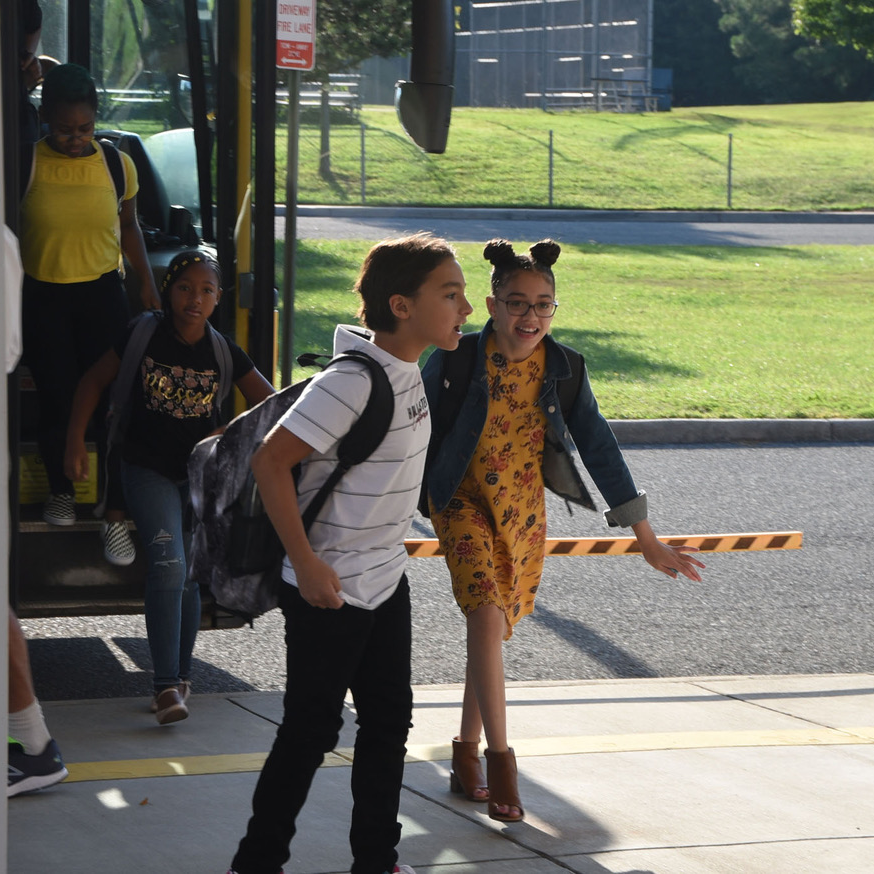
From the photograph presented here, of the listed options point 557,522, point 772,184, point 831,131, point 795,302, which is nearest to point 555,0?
point 831,131

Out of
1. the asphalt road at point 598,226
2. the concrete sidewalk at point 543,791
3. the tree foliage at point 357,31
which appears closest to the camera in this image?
the concrete sidewalk at point 543,791

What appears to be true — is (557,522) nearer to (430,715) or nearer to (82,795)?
(430,715)

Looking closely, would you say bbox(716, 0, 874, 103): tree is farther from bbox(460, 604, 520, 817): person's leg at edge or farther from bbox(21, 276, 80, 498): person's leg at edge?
bbox(460, 604, 520, 817): person's leg at edge

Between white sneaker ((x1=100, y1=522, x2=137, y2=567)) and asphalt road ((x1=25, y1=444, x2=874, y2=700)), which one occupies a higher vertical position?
white sneaker ((x1=100, y1=522, x2=137, y2=567))

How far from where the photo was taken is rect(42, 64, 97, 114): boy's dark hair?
4.83 metres

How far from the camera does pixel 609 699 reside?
17.8 feet

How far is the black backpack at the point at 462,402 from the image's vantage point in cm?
401

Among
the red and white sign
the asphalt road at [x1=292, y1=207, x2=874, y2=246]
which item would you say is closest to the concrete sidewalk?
the red and white sign

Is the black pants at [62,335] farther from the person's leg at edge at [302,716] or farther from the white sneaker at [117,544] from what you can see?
the person's leg at edge at [302,716]

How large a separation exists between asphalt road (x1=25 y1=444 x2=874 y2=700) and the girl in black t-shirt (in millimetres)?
767

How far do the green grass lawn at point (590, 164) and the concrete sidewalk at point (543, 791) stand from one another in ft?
60.3

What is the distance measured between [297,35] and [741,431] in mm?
4736

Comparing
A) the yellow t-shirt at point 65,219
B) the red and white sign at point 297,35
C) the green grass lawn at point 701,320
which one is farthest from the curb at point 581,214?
the yellow t-shirt at point 65,219

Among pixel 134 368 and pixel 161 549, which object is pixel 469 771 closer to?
pixel 161 549
